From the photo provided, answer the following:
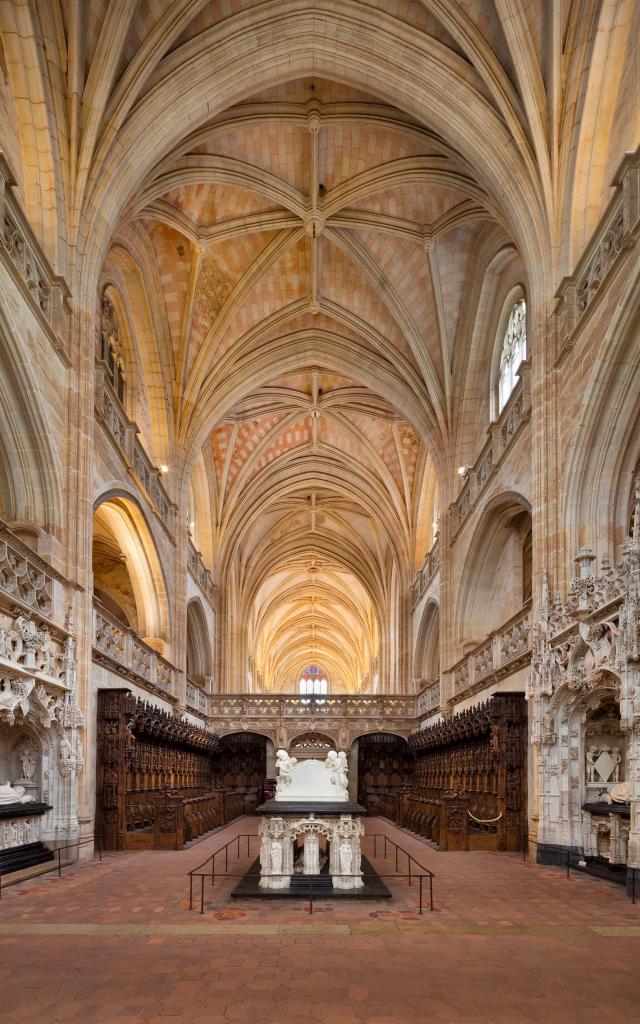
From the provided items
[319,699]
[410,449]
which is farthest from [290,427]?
[319,699]

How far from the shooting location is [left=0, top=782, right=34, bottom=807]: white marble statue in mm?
11688

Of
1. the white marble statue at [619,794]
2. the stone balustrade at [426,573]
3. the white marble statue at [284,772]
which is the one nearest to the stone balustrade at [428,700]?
the stone balustrade at [426,573]

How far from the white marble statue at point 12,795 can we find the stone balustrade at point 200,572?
47.0 feet

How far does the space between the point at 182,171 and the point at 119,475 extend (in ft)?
22.7

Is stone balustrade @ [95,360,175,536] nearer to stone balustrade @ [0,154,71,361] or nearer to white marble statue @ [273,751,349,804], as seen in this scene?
stone balustrade @ [0,154,71,361]

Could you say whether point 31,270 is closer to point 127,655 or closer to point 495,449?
point 127,655

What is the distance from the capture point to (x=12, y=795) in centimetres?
1185

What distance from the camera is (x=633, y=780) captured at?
397 inches

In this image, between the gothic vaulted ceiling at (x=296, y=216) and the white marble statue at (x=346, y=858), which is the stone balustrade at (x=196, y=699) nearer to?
the gothic vaulted ceiling at (x=296, y=216)

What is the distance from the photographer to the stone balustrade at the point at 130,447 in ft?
55.7

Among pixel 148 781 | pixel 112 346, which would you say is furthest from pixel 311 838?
pixel 112 346

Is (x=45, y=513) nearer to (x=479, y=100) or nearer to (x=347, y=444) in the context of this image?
(x=479, y=100)

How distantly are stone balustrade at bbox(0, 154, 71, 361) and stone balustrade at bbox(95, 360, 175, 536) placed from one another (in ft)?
7.66

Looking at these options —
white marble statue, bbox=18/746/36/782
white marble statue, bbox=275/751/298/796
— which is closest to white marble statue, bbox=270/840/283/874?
white marble statue, bbox=275/751/298/796
